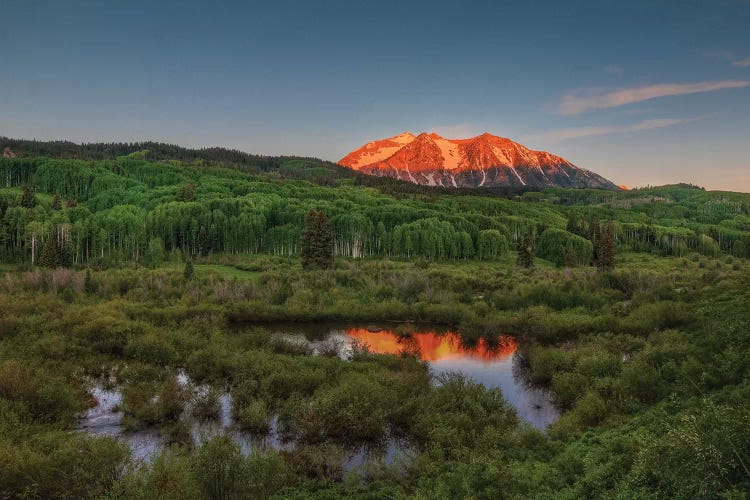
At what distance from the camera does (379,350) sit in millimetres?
35688

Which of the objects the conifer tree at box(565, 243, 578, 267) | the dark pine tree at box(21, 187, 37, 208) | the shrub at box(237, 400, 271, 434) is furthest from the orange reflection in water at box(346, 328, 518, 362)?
the dark pine tree at box(21, 187, 37, 208)

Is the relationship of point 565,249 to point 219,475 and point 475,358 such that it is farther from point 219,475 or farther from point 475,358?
point 219,475

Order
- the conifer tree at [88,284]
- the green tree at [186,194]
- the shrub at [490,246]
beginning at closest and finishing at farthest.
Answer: the conifer tree at [88,284]
the shrub at [490,246]
the green tree at [186,194]

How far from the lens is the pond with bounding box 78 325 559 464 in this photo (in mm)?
19312

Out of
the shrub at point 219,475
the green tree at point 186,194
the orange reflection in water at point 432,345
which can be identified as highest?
the green tree at point 186,194

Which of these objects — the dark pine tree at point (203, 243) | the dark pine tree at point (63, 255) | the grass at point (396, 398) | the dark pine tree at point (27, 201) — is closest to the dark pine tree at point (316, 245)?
the grass at point (396, 398)

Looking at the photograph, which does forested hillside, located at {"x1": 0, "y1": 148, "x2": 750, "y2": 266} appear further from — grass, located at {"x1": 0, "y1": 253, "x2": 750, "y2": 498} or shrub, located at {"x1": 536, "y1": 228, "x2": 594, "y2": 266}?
grass, located at {"x1": 0, "y1": 253, "x2": 750, "y2": 498}

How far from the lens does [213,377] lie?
2695cm

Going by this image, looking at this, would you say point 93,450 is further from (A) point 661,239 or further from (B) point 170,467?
(A) point 661,239

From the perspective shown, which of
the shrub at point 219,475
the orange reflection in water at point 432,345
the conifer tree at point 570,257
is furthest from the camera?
the conifer tree at point 570,257

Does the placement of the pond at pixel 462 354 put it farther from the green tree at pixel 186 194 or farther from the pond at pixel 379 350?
the green tree at pixel 186 194

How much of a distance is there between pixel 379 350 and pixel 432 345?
499 centimetres

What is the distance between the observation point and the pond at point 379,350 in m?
19.3

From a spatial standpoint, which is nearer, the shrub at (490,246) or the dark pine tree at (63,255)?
the dark pine tree at (63,255)
